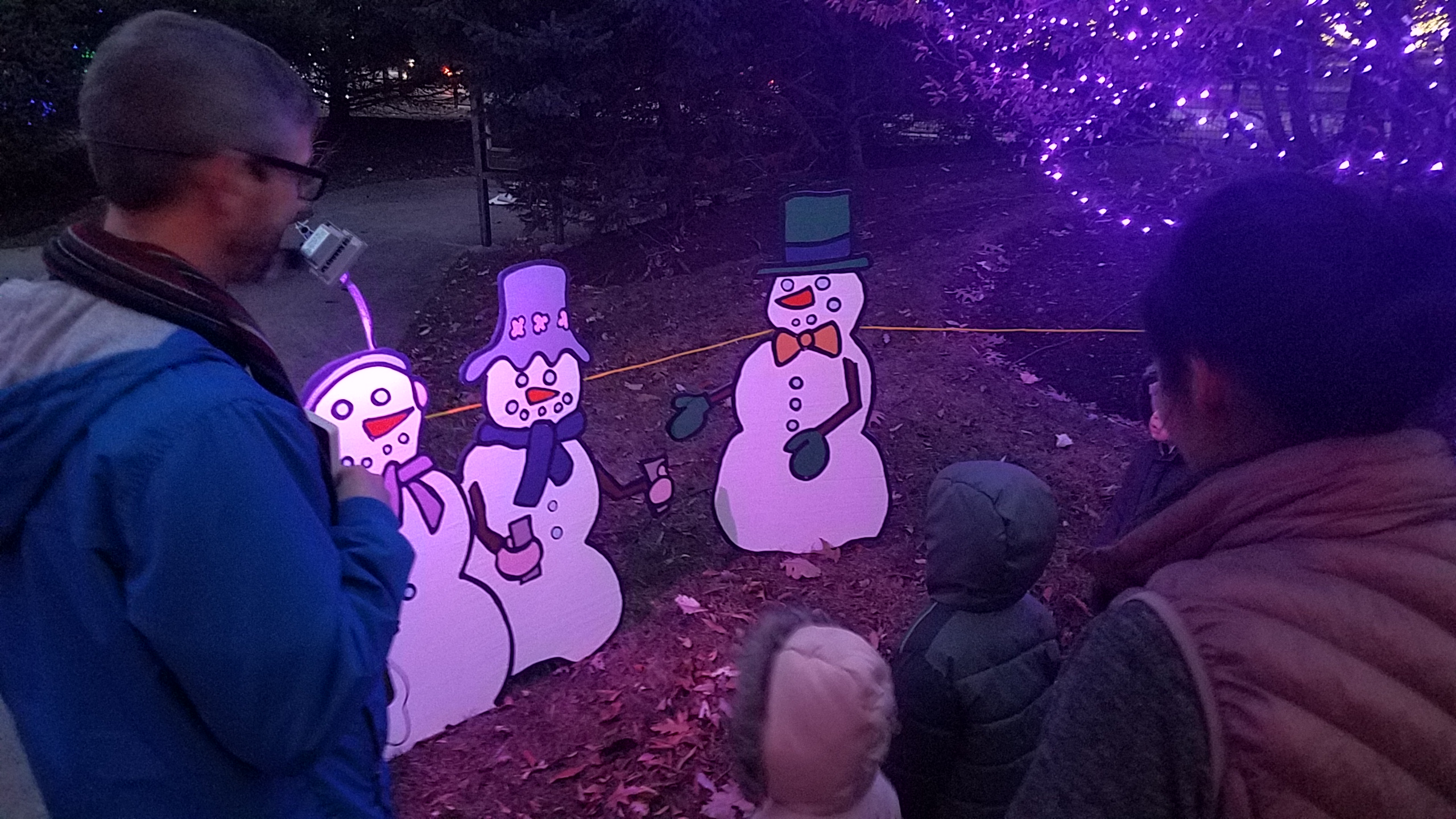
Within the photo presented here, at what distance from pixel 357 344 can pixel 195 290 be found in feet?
19.6

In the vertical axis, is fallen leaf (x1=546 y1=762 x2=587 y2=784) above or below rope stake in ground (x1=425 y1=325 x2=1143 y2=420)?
below

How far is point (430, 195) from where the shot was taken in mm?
12750

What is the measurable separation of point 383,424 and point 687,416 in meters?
1.34

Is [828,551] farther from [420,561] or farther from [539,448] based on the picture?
[420,561]

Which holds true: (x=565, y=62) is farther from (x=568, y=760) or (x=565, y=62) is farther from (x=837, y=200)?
(x=568, y=760)

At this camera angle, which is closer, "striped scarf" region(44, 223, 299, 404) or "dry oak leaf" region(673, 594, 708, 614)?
"striped scarf" region(44, 223, 299, 404)

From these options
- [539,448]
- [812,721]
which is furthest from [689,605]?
[812,721]

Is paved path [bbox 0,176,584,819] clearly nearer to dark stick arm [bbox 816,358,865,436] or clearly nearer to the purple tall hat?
the purple tall hat

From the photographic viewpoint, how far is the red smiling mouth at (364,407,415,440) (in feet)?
9.31

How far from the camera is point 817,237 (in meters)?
4.00

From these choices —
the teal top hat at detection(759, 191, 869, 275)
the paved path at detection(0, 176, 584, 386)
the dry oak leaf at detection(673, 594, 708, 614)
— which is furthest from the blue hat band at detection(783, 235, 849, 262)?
the paved path at detection(0, 176, 584, 386)

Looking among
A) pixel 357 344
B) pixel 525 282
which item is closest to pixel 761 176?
pixel 357 344

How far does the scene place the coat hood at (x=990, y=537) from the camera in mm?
2164

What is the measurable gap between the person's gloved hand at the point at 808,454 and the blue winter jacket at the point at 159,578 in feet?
9.84
